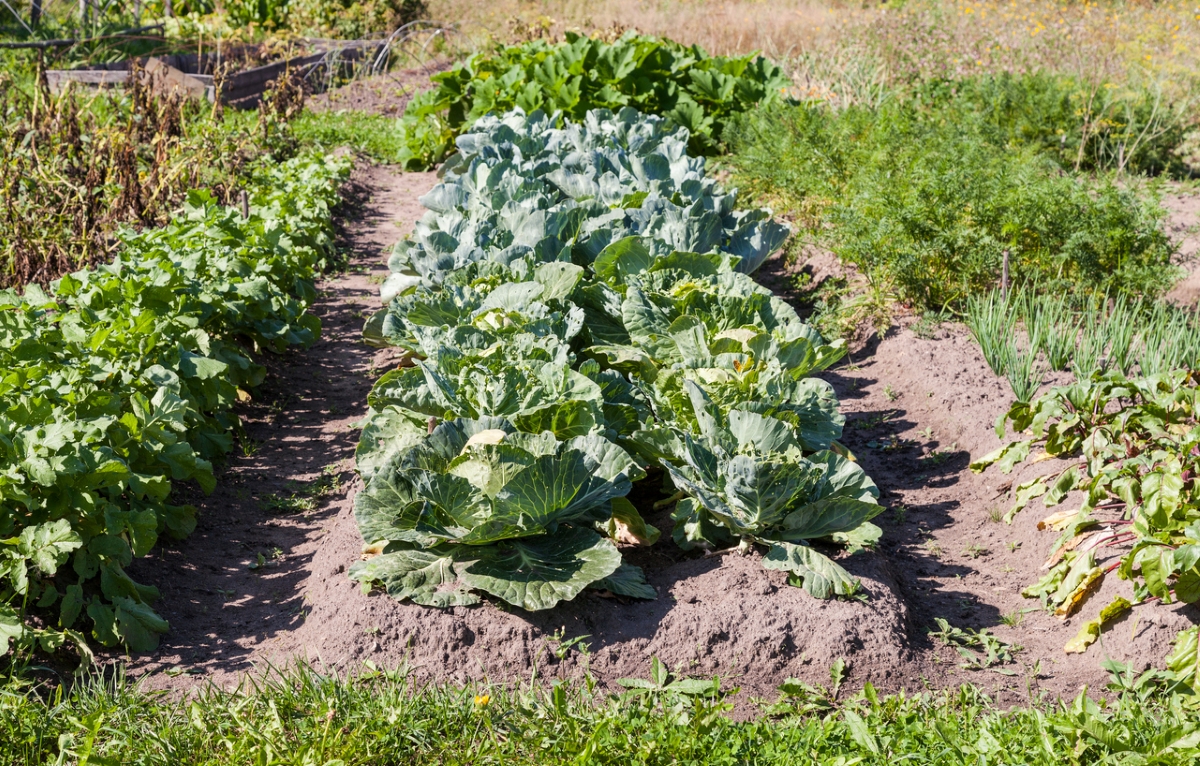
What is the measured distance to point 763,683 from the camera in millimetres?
2998

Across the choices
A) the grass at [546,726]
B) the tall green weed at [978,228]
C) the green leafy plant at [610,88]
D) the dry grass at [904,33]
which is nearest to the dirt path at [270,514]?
the grass at [546,726]

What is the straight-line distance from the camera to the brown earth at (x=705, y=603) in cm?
301

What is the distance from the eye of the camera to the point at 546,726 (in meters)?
2.71

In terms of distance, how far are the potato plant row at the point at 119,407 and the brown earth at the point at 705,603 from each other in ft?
0.77

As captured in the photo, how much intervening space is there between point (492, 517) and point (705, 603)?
720 millimetres

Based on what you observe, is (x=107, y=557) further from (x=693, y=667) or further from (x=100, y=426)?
(x=693, y=667)

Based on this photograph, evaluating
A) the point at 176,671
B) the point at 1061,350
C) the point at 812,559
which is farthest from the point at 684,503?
the point at 1061,350

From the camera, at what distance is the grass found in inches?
101

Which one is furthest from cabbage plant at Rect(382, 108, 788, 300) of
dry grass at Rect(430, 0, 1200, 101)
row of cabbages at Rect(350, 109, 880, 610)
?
dry grass at Rect(430, 0, 1200, 101)

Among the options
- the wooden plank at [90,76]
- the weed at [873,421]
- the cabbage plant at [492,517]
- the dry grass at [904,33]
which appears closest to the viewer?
the cabbage plant at [492,517]

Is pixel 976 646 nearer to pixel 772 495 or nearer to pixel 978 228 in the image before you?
pixel 772 495

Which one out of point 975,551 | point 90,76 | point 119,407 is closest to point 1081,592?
point 975,551

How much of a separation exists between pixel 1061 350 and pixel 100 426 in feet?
13.0

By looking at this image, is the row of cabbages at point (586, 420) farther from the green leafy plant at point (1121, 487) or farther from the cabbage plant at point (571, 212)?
the green leafy plant at point (1121, 487)
